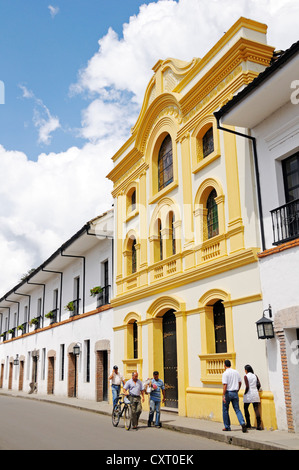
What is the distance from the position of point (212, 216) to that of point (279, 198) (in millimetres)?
2999

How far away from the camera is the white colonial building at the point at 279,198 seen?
385 inches

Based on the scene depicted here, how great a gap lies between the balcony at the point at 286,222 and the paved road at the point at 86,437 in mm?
4444

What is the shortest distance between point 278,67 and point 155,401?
8.32 m

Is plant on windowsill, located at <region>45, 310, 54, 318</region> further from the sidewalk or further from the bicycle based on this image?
the bicycle

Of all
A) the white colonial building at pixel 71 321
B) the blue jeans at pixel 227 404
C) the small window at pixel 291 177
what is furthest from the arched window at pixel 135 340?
the small window at pixel 291 177

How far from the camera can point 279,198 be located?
426 inches

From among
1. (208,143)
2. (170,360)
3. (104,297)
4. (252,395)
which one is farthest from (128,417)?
(104,297)

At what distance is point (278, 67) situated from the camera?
383 inches

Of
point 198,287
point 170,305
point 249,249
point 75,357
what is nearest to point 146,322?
point 170,305

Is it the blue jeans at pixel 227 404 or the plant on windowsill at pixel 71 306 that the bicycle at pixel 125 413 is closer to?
the blue jeans at pixel 227 404

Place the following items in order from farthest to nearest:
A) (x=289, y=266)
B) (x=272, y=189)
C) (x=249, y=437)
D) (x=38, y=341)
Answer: (x=38, y=341) → (x=272, y=189) → (x=289, y=266) → (x=249, y=437)

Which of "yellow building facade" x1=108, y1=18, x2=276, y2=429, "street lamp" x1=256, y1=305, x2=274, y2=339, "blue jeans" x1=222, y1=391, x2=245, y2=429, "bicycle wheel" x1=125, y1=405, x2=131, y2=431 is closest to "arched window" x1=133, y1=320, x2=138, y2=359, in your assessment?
"yellow building facade" x1=108, y1=18, x2=276, y2=429

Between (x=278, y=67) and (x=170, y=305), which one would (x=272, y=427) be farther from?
(x=278, y=67)

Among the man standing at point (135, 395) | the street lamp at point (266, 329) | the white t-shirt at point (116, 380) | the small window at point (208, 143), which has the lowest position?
the man standing at point (135, 395)
